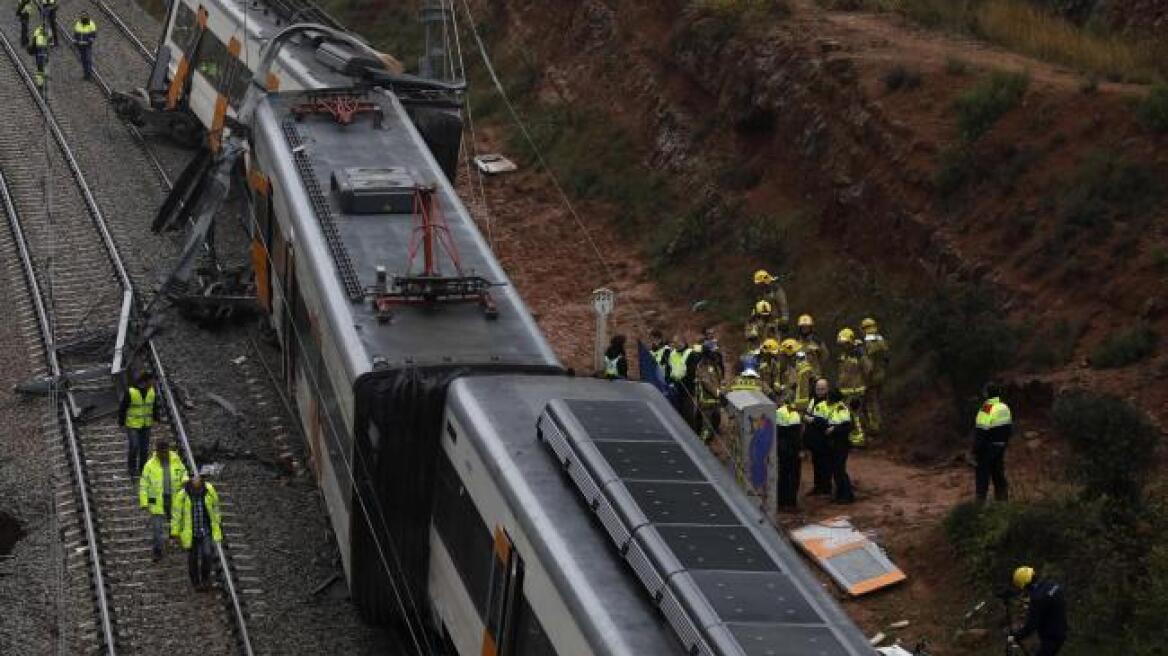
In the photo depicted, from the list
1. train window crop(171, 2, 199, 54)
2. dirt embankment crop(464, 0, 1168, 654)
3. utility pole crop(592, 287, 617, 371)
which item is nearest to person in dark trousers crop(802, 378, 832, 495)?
dirt embankment crop(464, 0, 1168, 654)

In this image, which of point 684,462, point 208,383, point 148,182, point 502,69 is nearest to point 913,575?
point 684,462

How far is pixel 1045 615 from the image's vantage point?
15.1 m

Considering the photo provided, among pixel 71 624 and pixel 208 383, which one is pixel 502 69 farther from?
pixel 71 624

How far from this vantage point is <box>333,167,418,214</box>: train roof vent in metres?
Answer: 20.0

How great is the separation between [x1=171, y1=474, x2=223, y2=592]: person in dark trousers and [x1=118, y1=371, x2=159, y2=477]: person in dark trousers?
232 centimetres

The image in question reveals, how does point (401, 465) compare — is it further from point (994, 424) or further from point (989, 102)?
point (989, 102)

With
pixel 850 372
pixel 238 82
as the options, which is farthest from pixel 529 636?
pixel 238 82

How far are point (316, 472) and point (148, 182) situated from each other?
1355 centimetres

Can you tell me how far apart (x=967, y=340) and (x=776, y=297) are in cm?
391

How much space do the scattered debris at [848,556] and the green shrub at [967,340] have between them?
2565mm

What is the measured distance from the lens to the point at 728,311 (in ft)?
87.0

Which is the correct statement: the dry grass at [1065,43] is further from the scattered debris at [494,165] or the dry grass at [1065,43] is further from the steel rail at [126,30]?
Answer: the steel rail at [126,30]

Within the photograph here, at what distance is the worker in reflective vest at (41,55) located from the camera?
3708cm

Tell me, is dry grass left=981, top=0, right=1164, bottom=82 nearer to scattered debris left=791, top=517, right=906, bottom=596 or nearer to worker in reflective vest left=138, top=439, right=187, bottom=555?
scattered debris left=791, top=517, right=906, bottom=596
